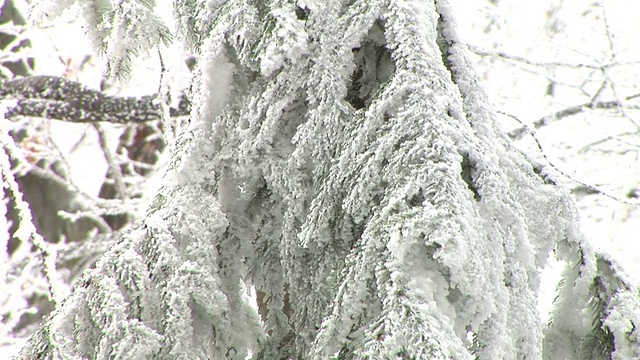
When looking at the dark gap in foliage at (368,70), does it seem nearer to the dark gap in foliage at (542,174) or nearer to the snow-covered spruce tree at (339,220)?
the snow-covered spruce tree at (339,220)

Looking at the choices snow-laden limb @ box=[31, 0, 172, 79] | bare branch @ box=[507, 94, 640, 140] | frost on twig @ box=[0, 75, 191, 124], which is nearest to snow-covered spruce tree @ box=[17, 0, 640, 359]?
snow-laden limb @ box=[31, 0, 172, 79]

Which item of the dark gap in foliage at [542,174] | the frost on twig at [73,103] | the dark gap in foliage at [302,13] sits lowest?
the frost on twig at [73,103]

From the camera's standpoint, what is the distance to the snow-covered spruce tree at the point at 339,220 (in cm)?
101

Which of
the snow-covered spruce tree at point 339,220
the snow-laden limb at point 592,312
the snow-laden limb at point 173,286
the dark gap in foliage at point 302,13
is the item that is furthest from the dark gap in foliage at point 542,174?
the snow-laden limb at point 173,286

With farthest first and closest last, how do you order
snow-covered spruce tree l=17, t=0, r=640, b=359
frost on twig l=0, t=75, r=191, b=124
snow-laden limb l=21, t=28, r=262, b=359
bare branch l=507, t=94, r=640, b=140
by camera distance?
bare branch l=507, t=94, r=640, b=140
frost on twig l=0, t=75, r=191, b=124
snow-laden limb l=21, t=28, r=262, b=359
snow-covered spruce tree l=17, t=0, r=640, b=359

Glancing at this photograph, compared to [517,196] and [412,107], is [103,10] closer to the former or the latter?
[412,107]

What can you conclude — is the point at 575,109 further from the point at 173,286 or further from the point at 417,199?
Result: the point at 173,286

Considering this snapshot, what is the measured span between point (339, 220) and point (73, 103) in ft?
10.3

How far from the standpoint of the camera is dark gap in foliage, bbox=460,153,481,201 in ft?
3.61

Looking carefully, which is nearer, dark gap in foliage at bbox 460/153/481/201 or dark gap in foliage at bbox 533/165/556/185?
dark gap in foliage at bbox 460/153/481/201

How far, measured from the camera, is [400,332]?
0.94m

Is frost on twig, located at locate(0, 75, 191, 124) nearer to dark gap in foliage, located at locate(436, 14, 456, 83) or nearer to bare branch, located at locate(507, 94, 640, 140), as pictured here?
dark gap in foliage, located at locate(436, 14, 456, 83)

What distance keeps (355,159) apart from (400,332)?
1.23 ft

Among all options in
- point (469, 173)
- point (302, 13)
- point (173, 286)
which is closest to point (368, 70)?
point (302, 13)
